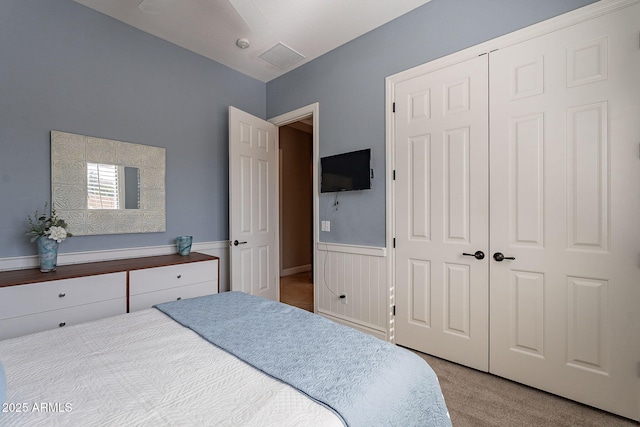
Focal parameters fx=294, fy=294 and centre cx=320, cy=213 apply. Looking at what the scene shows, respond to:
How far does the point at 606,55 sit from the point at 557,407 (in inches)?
83.0

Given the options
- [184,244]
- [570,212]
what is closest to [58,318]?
[184,244]

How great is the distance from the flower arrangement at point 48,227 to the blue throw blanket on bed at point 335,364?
1.32 meters

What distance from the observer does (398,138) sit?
2.57 metres

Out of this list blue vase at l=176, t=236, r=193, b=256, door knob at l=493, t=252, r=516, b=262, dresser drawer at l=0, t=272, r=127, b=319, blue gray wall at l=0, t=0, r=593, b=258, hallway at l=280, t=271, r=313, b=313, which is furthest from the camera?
hallway at l=280, t=271, r=313, b=313

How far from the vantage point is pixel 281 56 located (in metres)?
3.12

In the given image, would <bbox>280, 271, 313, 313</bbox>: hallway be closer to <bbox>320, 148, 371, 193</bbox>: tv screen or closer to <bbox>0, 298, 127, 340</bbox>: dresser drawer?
<bbox>320, 148, 371, 193</bbox>: tv screen

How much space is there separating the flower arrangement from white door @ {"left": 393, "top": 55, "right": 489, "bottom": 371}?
2.62m

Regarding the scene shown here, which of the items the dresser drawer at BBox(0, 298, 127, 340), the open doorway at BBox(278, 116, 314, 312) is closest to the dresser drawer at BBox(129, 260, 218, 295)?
the dresser drawer at BBox(0, 298, 127, 340)

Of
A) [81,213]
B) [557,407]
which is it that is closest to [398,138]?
[557,407]

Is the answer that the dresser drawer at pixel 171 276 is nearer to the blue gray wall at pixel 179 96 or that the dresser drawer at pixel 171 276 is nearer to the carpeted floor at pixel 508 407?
the blue gray wall at pixel 179 96

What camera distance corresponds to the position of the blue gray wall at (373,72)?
209 centimetres

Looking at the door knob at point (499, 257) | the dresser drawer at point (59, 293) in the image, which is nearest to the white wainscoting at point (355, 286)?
the door knob at point (499, 257)

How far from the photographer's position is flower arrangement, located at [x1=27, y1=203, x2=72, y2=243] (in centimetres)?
212

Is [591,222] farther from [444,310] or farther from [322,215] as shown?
[322,215]
